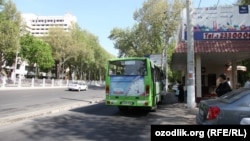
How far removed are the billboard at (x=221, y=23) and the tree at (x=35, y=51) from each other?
2345 inches

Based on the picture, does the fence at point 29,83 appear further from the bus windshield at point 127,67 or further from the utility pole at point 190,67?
the utility pole at point 190,67

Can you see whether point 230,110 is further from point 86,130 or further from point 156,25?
point 156,25

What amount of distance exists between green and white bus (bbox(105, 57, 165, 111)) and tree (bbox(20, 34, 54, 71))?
203 feet

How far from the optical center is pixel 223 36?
2022cm

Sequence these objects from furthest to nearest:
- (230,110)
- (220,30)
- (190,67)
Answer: (220,30)
(190,67)
(230,110)

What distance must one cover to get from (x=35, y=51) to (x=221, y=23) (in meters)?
63.4

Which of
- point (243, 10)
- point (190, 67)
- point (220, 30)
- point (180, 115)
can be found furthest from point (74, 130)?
point (243, 10)

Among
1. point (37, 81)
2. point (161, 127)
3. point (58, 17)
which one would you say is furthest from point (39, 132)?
point (58, 17)

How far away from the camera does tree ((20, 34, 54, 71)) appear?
75.4 metres

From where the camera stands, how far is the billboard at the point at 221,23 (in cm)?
2011

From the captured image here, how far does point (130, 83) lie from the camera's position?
15430 millimetres

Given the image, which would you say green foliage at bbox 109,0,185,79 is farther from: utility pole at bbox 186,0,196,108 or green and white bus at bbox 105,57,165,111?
green and white bus at bbox 105,57,165,111

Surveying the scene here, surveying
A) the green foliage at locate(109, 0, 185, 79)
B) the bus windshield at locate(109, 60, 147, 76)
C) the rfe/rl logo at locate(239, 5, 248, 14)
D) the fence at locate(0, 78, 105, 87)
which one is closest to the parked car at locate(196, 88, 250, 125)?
the bus windshield at locate(109, 60, 147, 76)

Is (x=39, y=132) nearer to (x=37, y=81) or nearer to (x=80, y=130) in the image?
(x=80, y=130)
